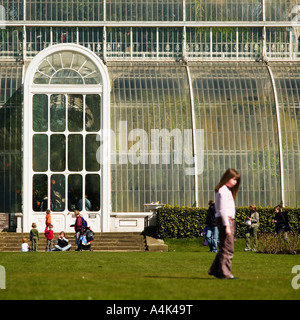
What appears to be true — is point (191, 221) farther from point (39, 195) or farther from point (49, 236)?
point (39, 195)

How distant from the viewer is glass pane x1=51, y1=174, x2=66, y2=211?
3234 cm

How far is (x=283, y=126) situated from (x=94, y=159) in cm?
898

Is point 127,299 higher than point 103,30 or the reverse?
the reverse

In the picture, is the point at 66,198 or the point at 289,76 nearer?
the point at 66,198

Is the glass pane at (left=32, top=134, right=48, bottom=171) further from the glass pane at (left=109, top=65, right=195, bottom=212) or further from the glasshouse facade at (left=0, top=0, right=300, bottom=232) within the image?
the glass pane at (left=109, top=65, right=195, bottom=212)

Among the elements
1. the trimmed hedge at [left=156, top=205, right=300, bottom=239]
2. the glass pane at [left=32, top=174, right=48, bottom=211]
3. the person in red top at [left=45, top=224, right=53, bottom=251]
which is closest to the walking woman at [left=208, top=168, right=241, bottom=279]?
the person in red top at [left=45, top=224, right=53, bottom=251]

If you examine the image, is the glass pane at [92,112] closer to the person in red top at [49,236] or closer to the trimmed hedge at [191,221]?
the trimmed hedge at [191,221]

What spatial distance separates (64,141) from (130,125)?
324cm

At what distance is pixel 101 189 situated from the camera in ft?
107

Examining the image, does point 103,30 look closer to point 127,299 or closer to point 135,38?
point 135,38

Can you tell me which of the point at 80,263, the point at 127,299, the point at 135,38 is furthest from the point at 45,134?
the point at 127,299

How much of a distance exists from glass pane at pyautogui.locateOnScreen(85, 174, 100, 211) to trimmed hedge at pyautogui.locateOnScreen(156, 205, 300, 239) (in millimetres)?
3223
